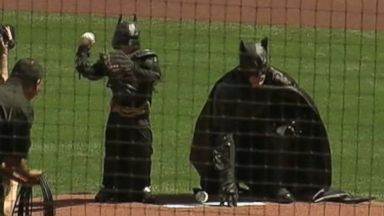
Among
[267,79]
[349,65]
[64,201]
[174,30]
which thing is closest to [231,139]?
[267,79]

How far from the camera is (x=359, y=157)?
1503cm

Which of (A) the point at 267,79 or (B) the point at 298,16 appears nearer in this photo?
(A) the point at 267,79

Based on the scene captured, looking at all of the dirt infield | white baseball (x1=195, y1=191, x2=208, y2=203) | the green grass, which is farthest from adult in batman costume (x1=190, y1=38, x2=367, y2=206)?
the dirt infield

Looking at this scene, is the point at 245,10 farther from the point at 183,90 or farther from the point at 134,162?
the point at 134,162

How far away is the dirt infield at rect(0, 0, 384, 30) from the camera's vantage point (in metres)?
23.0

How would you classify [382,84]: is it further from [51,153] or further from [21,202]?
[21,202]

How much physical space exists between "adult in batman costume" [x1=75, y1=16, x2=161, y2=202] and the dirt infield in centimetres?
1048

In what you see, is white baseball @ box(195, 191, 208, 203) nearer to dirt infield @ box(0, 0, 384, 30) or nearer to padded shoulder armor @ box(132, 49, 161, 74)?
padded shoulder armor @ box(132, 49, 161, 74)

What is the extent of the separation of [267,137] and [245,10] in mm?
11604

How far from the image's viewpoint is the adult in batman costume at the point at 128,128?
12133 mm

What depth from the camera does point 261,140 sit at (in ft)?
40.0

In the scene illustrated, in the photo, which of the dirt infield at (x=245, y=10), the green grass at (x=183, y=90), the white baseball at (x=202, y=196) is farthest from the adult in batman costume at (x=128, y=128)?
the dirt infield at (x=245, y=10)

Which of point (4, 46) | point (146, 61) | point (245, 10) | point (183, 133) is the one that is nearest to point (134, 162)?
point (146, 61)

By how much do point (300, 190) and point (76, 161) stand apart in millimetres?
2899
